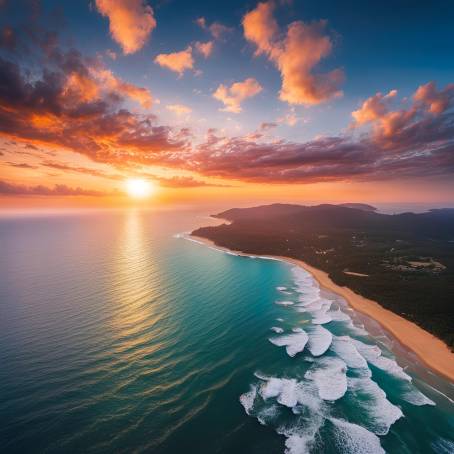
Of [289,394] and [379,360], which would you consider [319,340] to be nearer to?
[379,360]

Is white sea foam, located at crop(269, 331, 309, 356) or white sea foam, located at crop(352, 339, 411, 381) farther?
white sea foam, located at crop(269, 331, 309, 356)

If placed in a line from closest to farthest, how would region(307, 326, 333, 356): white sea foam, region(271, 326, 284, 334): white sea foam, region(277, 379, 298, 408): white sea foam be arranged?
1. region(277, 379, 298, 408): white sea foam
2. region(307, 326, 333, 356): white sea foam
3. region(271, 326, 284, 334): white sea foam

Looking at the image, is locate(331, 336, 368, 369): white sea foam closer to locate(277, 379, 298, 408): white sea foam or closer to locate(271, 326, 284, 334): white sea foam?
locate(271, 326, 284, 334): white sea foam

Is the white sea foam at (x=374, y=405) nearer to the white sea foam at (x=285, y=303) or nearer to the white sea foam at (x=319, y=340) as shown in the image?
the white sea foam at (x=319, y=340)

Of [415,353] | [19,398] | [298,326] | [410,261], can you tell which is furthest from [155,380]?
[410,261]

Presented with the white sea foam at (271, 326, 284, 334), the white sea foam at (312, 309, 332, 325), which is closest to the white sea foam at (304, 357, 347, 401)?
the white sea foam at (271, 326, 284, 334)

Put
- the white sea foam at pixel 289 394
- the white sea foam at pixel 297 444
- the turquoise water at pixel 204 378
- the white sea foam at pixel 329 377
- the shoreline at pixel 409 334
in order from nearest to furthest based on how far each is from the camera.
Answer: the white sea foam at pixel 297 444
the turquoise water at pixel 204 378
the white sea foam at pixel 289 394
the white sea foam at pixel 329 377
the shoreline at pixel 409 334

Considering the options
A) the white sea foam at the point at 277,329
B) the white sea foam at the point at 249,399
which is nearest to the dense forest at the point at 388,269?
the white sea foam at the point at 277,329
